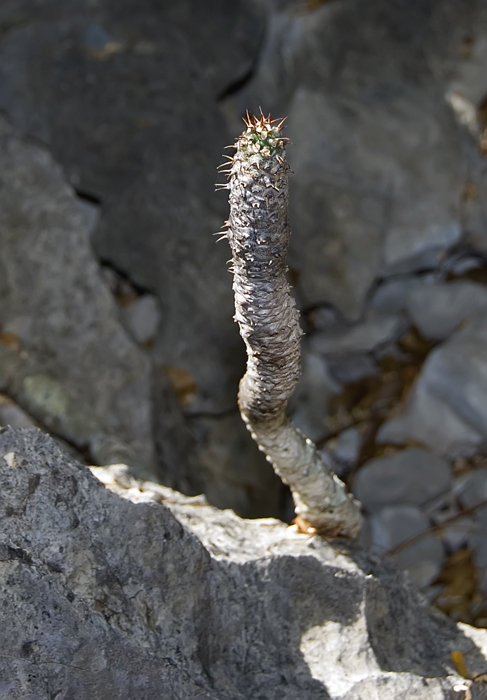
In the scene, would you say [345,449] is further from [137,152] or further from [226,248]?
[137,152]

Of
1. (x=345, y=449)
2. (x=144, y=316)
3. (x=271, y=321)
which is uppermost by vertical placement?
(x=144, y=316)

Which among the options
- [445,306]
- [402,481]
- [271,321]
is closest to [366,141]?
[445,306]

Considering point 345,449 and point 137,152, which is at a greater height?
point 137,152

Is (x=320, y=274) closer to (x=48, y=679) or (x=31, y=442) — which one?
(x=31, y=442)

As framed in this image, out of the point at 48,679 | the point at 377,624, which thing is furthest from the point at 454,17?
the point at 48,679

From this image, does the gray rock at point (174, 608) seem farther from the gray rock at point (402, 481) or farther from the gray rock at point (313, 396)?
the gray rock at point (313, 396)
